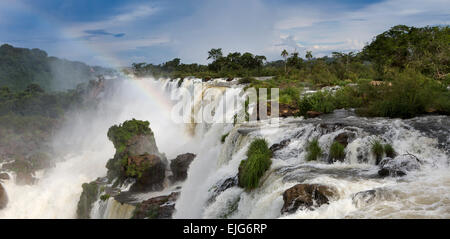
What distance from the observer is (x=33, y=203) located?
18359 millimetres

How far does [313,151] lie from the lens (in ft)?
24.5

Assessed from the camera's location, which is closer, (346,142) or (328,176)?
(328,176)

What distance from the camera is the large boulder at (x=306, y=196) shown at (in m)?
4.81

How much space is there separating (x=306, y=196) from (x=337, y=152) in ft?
8.63

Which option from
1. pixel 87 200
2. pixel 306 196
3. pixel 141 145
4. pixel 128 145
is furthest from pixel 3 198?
pixel 306 196

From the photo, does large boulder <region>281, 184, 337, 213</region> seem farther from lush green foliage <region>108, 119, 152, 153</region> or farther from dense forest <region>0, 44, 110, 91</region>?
dense forest <region>0, 44, 110, 91</region>

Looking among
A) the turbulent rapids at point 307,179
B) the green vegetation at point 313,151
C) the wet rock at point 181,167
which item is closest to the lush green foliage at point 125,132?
the turbulent rapids at point 307,179

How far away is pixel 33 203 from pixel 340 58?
37766 mm

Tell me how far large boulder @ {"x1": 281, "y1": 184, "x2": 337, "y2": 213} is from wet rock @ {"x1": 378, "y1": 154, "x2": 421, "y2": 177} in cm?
156

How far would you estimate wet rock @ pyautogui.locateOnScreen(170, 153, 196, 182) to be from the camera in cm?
1394

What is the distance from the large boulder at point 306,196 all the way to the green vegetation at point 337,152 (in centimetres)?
224

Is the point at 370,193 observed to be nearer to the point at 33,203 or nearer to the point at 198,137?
the point at 198,137
